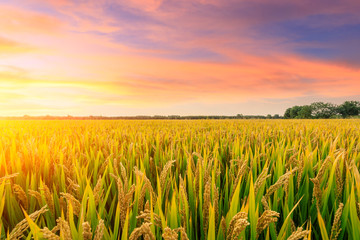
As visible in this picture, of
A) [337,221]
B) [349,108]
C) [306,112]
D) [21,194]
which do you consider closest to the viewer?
[337,221]

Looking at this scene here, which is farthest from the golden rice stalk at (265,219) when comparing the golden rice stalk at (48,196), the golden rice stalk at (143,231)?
the golden rice stalk at (48,196)

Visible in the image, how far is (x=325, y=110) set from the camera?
91438 mm

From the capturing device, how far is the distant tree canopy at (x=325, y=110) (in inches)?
3482

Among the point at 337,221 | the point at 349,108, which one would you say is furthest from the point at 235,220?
the point at 349,108

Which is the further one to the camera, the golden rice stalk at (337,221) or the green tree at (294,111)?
the green tree at (294,111)

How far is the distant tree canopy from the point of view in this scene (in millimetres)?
88438

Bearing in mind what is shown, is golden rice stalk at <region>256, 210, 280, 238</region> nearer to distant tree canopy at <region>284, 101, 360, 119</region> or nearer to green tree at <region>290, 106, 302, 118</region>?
distant tree canopy at <region>284, 101, 360, 119</region>

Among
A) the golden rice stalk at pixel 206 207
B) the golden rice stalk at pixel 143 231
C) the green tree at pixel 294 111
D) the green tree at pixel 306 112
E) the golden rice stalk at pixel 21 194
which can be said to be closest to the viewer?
the golden rice stalk at pixel 143 231

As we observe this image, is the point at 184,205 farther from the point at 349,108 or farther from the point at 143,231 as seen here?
the point at 349,108

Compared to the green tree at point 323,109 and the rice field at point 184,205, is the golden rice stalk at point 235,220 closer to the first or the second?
the rice field at point 184,205

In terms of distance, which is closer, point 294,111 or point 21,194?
point 21,194

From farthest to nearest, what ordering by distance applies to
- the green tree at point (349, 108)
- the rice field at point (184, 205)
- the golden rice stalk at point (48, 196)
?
the green tree at point (349, 108), the golden rice stalk at point (48, 196), the rice field at point (184, 205)

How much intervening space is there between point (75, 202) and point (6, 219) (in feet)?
3.11

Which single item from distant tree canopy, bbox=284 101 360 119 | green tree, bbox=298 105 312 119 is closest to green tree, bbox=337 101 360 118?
distant tree canopy, bbox=284 101 360 119
